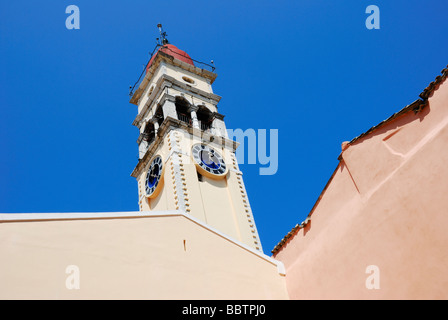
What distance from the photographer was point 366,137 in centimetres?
1037

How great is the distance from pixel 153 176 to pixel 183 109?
19.6ft

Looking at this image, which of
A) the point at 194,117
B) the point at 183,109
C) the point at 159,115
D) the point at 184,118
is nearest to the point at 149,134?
the point at 159,115

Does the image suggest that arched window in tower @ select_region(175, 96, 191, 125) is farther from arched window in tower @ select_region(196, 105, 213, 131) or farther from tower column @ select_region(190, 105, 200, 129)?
arched window in tower @ select_region(196, 105, 213, 131)

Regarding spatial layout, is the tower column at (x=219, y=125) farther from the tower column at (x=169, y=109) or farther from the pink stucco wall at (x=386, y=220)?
the pink stucco wall at (x=386, y=220)

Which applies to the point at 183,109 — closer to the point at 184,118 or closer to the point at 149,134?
the point at 184,118

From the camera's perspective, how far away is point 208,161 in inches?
1097

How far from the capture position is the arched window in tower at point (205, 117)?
104 ft

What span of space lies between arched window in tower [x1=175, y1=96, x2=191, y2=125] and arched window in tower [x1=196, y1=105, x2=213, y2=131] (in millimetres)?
1010

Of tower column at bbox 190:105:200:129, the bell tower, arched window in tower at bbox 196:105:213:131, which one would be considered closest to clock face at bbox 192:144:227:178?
the bell tower

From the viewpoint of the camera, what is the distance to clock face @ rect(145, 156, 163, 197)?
1088 inches

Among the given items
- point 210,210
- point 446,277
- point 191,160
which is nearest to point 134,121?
point 191,160

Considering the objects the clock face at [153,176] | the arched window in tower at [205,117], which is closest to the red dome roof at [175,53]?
the arched window in tower at [205,117]

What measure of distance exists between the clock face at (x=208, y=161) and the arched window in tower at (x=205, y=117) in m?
3.48

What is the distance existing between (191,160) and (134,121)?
33.1 feet
